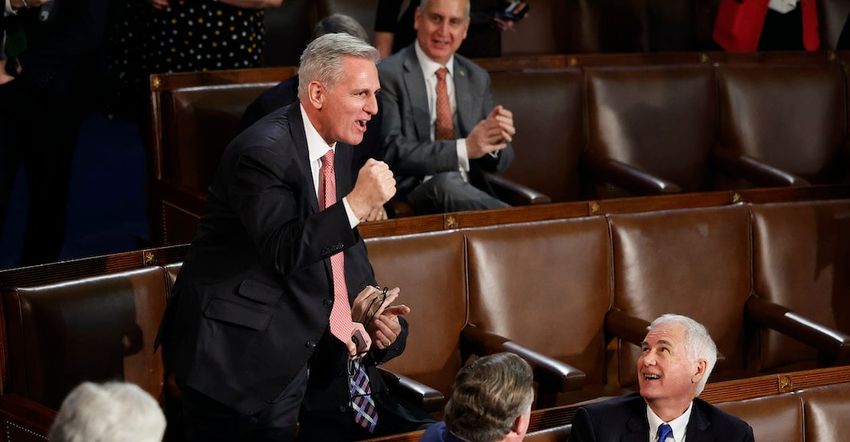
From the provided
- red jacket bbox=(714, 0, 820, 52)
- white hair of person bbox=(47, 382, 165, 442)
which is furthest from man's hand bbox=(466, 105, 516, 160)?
white hair of person bbox=(47, 382, 165, 442)

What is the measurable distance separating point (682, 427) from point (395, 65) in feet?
4.14

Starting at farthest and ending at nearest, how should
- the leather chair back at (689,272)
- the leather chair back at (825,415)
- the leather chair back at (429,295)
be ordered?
the leather chair back at (689,272) < the leather chair back at (429,295) < the leather chair back at (825,415)

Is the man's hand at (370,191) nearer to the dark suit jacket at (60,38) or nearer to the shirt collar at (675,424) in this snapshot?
the shirt collar at (675,424)

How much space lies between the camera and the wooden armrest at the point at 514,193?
3039 millimetres

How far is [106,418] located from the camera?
1.28 m

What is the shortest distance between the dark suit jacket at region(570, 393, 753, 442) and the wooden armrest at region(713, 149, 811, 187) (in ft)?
4.15

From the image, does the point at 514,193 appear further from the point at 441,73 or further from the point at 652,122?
the point at 652,122

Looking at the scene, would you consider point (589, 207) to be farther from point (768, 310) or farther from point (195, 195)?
point (195, 195)

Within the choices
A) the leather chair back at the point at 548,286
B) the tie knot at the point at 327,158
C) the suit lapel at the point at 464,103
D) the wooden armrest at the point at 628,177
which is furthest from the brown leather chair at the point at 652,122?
the tie knot at the point at 327,158

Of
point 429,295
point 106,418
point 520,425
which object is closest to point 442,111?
point 429,295

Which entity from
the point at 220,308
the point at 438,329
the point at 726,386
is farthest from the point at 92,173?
the point at 726,386

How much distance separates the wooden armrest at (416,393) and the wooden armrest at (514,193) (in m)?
0.82

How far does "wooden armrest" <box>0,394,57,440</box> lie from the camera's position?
1991 mm

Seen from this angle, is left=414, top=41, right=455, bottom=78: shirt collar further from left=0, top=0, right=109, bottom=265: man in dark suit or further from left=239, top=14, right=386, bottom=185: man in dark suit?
left=0, top=0, right=109, bottom=265: man in dark suit
